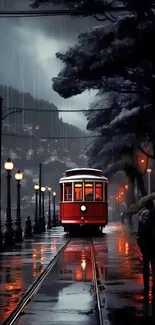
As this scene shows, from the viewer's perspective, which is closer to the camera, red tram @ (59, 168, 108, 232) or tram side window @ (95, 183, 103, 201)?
red tram @ (59, 168, 108, 232)

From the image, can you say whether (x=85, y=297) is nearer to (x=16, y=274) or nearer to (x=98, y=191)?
(x=16, y=274)

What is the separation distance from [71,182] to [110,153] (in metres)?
24.8

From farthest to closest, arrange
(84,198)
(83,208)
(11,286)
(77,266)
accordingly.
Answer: (83,208) → (84,198) → (77,266) → (11,286)

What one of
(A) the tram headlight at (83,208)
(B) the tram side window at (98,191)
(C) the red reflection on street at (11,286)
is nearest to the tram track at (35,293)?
(C) the red reflection on street at (11,286)

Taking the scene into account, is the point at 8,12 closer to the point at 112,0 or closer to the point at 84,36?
the point at 112,0

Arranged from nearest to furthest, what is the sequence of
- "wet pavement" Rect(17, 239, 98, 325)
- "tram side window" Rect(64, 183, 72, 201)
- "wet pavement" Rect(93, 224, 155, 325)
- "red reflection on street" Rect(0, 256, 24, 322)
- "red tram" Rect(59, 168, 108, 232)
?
1. "wet pavement" Rect(17, 239, 98, 325)
2. "wet pavement" Rect(93, 224, 155, 325)
3. "red reflection on street" Rect(0, 256, 24, 322)
4. "red tram" Rect(59, 168, 108, 232)
5. "tram side window" Rect(64, 183, 72, 201)

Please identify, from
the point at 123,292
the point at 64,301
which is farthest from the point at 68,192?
the point at 64,301

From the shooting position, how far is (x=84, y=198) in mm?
43031

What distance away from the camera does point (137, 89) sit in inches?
1623

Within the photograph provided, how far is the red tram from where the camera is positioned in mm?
42500

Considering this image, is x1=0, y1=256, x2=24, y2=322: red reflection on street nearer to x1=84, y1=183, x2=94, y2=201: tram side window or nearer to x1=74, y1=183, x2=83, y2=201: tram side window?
x1=74, y1=183, x2=83, y2=201: tram side window

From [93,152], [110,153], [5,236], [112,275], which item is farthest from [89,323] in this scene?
[93,152]

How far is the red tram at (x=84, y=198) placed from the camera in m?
42.5

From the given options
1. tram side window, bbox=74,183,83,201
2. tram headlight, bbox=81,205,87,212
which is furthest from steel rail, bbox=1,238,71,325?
tram headlight, bbox=81,205,87,212
